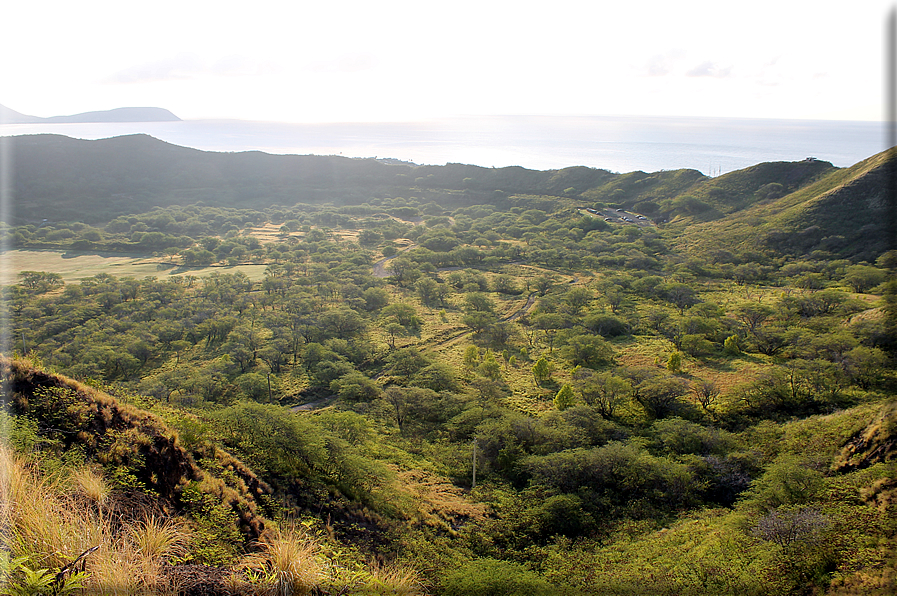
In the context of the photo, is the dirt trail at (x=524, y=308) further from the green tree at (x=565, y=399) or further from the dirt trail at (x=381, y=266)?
the dirt trail at (x=381, y=266)

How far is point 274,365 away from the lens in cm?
2825

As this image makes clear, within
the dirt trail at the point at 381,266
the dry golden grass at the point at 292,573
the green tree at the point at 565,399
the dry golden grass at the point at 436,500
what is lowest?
the dry golden grass at the point at 436,500

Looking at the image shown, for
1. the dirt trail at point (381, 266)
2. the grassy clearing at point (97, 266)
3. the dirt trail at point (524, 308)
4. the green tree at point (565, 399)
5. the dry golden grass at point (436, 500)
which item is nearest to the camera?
the dry golden grass at point (436, 500)

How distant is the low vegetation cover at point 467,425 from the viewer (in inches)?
294

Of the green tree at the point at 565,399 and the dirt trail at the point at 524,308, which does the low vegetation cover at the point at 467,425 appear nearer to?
the green tree at the point at 565,399

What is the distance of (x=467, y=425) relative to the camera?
2044 cm

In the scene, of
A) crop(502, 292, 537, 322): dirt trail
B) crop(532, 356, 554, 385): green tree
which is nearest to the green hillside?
crop(502, 292, 537, 322): dirt trail

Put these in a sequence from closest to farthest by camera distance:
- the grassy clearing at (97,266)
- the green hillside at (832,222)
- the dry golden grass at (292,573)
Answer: the dry golden grass at (292,573)
the green hillside at (832,222)
the grassy clearing at (97,266)

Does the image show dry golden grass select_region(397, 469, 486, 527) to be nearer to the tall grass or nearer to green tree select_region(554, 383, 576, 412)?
green tree select_region(554, 383, 576, 412)

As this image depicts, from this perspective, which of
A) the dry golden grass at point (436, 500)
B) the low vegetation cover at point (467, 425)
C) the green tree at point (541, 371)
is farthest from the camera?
the green tree at point (541, 371)

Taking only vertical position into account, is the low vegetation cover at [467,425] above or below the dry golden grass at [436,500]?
above

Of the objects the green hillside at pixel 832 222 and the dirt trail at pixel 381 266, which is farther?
the dirt trail at pixel 381 266

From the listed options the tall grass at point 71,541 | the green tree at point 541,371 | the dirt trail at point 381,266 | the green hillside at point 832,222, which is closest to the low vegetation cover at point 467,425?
the tall grass at point 71,541

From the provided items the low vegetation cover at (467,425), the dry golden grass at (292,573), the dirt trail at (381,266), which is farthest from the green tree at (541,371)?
the dirt trail at (381,266)
